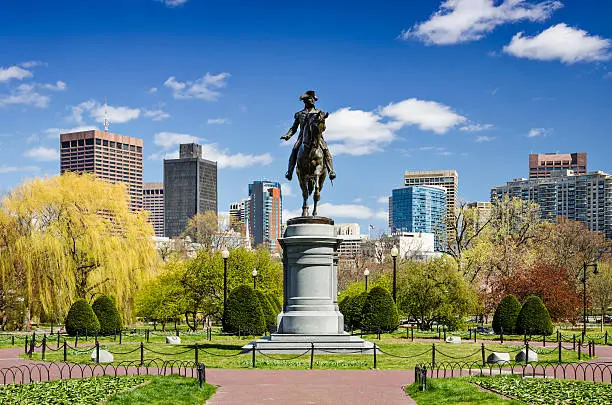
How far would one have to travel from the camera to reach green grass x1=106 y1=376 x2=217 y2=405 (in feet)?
51.6

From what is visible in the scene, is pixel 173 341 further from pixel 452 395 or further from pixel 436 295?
pixel 452 395

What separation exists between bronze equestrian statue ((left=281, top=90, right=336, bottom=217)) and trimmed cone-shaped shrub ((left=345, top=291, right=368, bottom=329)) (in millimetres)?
14664

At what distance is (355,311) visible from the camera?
42.2 m

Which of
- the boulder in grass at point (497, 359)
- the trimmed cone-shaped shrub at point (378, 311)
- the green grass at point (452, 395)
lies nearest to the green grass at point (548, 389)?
the green grass at point (452, 395)

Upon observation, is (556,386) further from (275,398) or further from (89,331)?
(89,331)

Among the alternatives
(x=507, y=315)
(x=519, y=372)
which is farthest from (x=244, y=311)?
(x=519, y=372)

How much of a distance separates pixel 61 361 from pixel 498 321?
2513 centimetres

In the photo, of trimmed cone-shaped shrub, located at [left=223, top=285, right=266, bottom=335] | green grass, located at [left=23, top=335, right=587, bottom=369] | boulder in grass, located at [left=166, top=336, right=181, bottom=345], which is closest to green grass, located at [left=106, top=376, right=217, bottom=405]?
green grass, located at [left=23, top=335, right=587, bottom=369]

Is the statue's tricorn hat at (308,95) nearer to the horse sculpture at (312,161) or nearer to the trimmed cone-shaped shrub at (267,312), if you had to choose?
the horse sculpture at (312,161)

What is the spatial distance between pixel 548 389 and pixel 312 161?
12927mm

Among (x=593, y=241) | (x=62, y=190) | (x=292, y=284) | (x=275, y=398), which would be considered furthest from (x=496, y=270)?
(x=275, y=398)

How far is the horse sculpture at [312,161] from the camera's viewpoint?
27.6m

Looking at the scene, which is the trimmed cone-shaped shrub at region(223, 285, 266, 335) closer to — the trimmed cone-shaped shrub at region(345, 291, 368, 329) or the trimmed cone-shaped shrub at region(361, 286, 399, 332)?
the trimmed cone-shaped shrub at region(361, 286, 399, 332)

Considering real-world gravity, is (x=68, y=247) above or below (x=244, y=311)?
above
